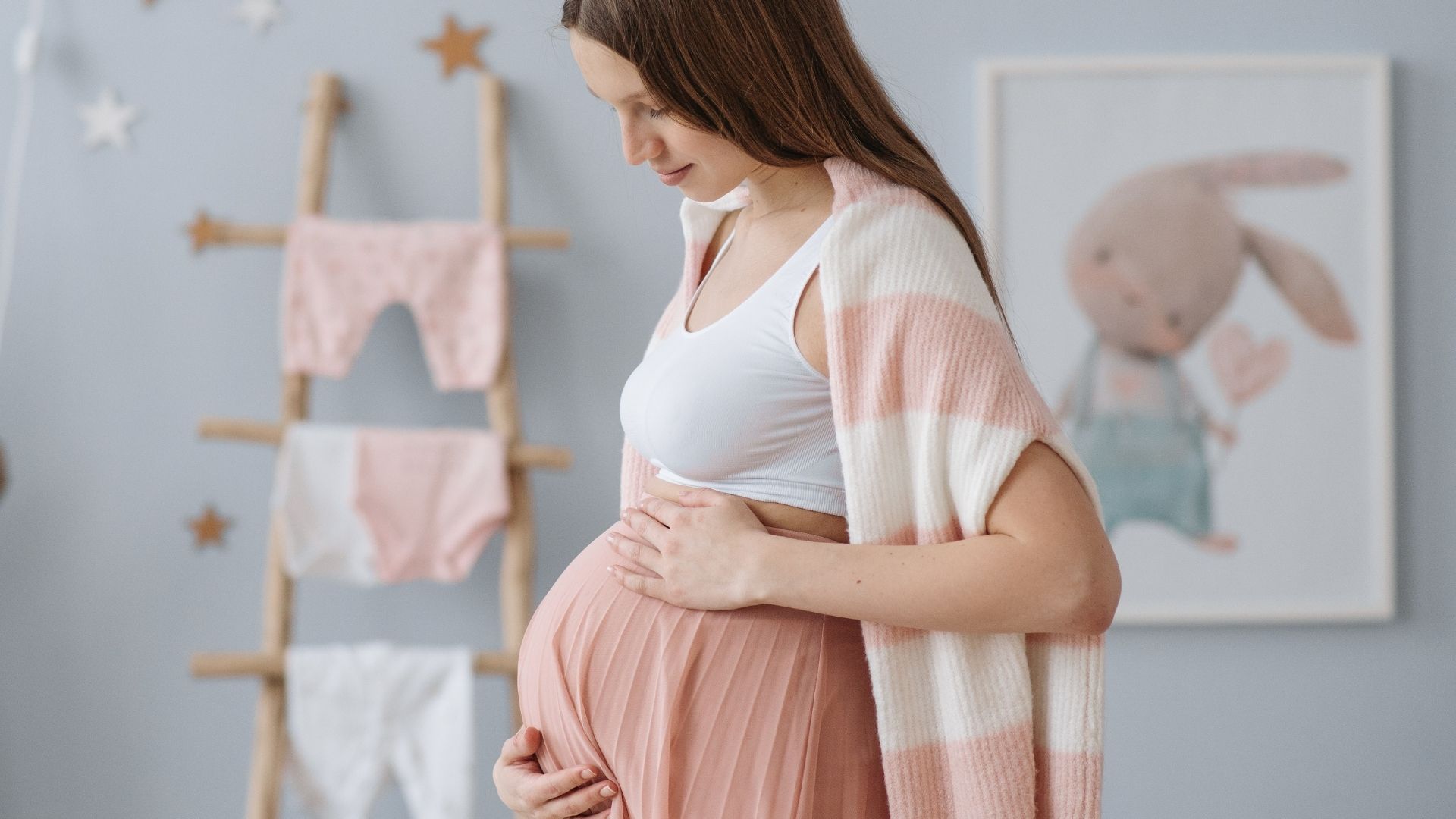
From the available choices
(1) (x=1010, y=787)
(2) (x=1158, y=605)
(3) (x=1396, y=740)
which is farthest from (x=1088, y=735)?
(3) (x=1396, y=740)

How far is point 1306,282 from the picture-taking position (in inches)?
68.9

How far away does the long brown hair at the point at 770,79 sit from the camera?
723 mm

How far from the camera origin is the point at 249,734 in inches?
69.8

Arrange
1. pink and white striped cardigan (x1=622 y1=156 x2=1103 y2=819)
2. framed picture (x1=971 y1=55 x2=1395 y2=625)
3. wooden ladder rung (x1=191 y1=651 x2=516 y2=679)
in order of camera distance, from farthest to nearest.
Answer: framed picture (x1=971 y1=55 x2=1395 y2=625) < wooden ladder rung (x1=191 y1=651 x2=516 y2=679) < pink and white striped cardigan (x1=622 y1=156 x2=1103 y2=819)

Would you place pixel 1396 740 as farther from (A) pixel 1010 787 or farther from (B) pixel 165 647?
(B) pixel 165 647

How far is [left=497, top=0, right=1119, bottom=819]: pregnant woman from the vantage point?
0.70 metres

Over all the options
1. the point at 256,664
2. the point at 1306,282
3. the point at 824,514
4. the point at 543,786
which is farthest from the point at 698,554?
the point at 1306,282

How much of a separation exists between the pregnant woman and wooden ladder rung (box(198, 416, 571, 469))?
0.83m

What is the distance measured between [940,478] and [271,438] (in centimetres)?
118

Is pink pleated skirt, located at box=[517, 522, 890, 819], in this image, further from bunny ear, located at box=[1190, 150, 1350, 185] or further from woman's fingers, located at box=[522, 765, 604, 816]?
bunny ear, located at box=[1190, 150, 1350, 185]

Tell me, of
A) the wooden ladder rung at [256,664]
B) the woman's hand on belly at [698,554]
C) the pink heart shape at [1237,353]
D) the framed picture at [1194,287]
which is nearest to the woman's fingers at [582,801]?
the woman's hand on belly at [698,554]

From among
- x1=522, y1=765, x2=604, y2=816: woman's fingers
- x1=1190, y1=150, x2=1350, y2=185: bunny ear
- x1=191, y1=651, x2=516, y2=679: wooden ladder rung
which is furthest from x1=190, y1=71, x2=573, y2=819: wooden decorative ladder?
x1=1190, y1=150, x2=1350, y2=185: bunny ear

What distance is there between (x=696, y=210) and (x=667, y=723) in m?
0.41

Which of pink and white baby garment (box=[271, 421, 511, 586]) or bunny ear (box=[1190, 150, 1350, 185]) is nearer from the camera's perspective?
pink and white baby garment (box=[271, 421, 511, 586])
